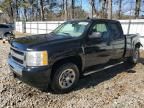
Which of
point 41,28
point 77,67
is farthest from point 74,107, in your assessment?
point 41,28

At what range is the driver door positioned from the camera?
18.0 ft

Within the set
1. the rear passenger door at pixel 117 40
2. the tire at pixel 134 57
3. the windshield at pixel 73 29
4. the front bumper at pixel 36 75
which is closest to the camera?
Answer: the front bumper at pixel 36 75

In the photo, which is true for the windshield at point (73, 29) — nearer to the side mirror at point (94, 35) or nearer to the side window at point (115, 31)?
the side mirror at point (94, 35)

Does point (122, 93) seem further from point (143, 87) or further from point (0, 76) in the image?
point (0, 76)

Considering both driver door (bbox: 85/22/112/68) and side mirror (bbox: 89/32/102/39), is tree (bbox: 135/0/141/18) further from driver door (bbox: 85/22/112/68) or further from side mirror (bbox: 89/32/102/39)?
side mirror (bbox: 89/32/102/39)

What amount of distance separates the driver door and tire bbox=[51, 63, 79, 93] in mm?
492

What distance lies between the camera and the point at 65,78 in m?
5.10

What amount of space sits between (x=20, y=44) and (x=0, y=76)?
1.82 meters

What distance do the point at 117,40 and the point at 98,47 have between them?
1109mm

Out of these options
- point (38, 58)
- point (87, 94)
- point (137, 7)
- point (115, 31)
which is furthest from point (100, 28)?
point (137, 7)

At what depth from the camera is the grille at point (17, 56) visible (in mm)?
4723

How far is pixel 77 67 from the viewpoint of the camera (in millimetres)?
5297

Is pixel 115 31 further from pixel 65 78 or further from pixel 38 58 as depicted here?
pixel 38 58

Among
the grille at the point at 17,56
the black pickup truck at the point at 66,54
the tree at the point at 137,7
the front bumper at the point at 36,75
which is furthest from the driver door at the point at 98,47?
the tree at the point at 137,7
